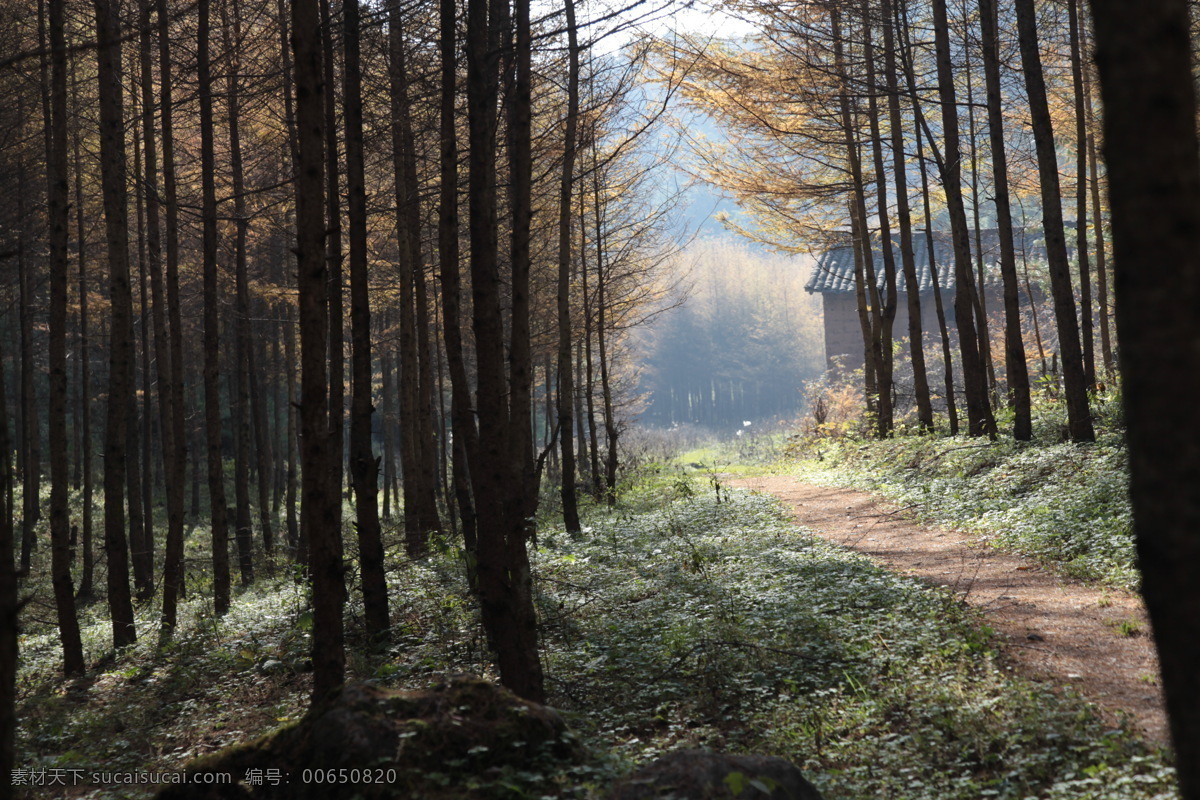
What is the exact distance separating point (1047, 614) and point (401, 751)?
4.65 metres

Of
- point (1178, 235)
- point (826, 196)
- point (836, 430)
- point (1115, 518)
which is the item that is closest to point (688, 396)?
point (836, 430)

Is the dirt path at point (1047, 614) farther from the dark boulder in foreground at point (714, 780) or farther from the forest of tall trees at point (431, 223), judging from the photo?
the forest of tall trees at point (431, 223)

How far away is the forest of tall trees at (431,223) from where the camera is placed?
5.18m

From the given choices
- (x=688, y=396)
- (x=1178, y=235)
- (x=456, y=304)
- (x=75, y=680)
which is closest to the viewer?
(x=1178, y=235)

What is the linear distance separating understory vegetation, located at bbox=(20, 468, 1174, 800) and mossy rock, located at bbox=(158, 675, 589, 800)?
89 mm

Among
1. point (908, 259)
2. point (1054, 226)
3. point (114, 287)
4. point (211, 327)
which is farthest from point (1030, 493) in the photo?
point (114, 287)

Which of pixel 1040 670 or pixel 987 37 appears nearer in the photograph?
pixel 1040 670

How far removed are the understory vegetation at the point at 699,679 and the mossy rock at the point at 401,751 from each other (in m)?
0.09

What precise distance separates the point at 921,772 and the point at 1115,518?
495 centimetres

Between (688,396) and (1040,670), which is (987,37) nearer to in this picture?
(1040,670)

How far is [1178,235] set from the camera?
5.20 feet

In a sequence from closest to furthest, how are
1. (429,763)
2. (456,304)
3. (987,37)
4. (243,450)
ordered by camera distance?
(429,763), (456,304), (987,37), (243,450)

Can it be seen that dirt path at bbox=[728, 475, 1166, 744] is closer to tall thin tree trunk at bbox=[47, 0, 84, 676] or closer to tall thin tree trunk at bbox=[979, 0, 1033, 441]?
tall thin tree trunk at bbox=[979, 0, 1033, 441]

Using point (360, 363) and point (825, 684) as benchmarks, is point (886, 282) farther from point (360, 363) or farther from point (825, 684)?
point (825, 684)
